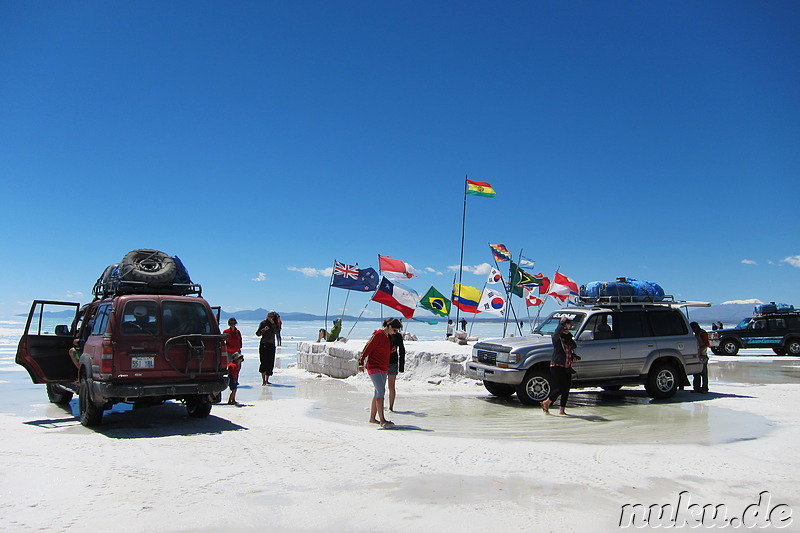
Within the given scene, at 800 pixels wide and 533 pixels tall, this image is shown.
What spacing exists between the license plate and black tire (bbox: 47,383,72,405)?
3.36 meters

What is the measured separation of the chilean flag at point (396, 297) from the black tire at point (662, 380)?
10304mm

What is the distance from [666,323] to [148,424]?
32.6 ft

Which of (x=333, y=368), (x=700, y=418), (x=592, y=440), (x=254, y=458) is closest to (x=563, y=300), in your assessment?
(x=333, y=368)

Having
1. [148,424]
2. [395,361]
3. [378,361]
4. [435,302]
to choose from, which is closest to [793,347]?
[435,302]

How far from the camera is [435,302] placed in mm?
24500

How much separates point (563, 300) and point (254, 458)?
82.2 feet

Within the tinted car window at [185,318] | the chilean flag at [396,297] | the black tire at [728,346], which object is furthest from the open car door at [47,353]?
the black tire at [728,346]

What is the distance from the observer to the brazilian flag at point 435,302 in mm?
24281

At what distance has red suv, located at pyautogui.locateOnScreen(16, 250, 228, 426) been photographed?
8.44 m

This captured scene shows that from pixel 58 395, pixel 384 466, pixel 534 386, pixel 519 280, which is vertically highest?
pixel 519 280

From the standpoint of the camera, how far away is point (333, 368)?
18.7 m

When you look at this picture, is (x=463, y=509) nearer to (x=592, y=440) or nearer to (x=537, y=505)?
(x=537, y=505)

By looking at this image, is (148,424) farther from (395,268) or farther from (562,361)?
(395,268)

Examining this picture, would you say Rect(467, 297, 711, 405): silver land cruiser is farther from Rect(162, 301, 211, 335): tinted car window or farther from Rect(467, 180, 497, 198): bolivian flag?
Rect(467, 180, 497, 198): bolivian flag
